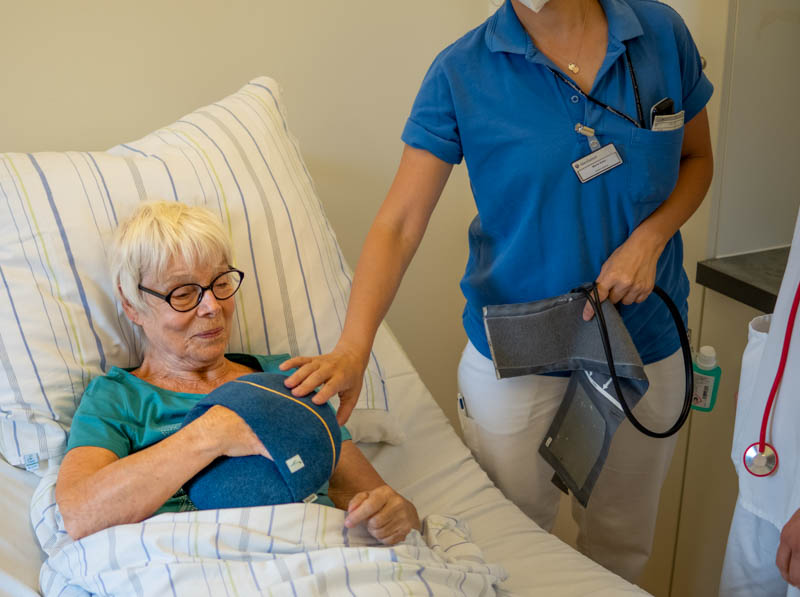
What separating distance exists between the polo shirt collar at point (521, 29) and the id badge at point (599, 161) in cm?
18

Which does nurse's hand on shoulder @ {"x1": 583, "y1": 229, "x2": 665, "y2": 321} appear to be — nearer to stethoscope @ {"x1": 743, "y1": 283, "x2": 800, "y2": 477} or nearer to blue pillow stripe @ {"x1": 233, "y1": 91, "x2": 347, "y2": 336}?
stethoscope @ {"x1": 743, "y1": 283, "x2": 800, "y2": 477}

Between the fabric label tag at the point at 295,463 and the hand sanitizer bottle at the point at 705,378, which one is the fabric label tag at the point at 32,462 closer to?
the fabric label tag at the point at 295,463

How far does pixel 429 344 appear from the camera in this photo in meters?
2.45

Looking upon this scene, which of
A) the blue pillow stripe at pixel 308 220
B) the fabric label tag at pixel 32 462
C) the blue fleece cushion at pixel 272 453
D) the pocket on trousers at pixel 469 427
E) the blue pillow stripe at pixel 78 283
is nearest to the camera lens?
the blue fleece cushion at pixel 272 453

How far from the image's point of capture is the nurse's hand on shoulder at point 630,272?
1.26 metres

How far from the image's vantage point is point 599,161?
1256mm

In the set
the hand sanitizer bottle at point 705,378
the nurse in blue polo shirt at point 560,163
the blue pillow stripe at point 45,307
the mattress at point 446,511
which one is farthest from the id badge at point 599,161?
the blue pillow stripe at point 45,307

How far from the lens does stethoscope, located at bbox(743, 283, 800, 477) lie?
1034mm

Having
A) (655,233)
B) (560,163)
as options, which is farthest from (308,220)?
(655,233)

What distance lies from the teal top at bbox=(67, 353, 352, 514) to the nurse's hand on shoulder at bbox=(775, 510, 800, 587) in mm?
685

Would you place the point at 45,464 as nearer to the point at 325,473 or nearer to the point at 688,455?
the point at 325,473

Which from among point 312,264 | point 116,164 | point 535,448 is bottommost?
point 535,448

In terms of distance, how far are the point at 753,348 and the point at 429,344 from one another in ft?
4.50

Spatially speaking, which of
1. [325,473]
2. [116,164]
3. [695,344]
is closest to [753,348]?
[325,473]
